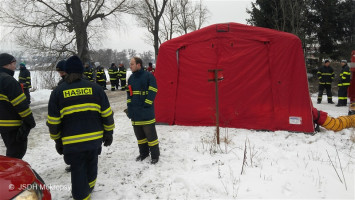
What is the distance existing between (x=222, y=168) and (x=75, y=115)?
99.9 inches

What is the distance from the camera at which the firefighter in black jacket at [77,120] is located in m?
2.88

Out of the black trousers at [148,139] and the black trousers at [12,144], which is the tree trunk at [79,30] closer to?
the black trousers at [148,139]

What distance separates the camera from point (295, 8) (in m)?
16.7

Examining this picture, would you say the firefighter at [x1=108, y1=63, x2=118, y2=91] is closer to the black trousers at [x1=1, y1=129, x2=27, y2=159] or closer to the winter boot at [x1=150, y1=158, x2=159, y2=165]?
the winter boot at [x1=150, y1=158, x2=159, y2=165]

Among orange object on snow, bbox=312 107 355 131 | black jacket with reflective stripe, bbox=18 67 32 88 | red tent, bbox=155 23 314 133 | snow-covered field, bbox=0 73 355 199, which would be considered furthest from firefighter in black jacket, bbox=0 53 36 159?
black jacket with reflective stripe, bbox=18 67 32 88

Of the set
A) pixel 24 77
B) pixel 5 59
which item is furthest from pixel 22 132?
pixel 24 77

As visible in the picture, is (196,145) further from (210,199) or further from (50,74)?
(50,74)

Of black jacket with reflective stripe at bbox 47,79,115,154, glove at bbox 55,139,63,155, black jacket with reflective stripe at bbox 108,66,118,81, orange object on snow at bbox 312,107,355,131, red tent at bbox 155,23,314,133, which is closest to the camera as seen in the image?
black jacket with reflective stripe at bbox 47,79,115,154

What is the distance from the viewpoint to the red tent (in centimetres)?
625

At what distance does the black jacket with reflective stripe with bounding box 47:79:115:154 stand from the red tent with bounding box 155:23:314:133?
170 inches

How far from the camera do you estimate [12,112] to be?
11.8 ft

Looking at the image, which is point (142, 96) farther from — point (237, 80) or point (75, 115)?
point (237, 80)

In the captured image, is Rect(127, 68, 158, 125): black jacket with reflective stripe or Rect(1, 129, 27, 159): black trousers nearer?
Rect(1, 129, 27, 159): black trousers

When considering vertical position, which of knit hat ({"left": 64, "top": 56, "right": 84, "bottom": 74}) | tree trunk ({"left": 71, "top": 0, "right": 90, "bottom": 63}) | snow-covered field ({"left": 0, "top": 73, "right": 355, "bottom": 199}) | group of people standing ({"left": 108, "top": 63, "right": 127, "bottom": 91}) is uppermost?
tree trunk ({"left": 71, "top": 0, "right": 90, "bottom": 63})
